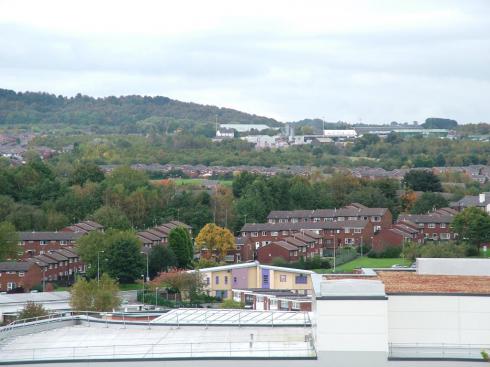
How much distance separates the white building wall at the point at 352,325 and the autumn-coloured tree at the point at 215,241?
44929 millimetres

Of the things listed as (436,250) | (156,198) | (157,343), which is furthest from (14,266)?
(157,343)

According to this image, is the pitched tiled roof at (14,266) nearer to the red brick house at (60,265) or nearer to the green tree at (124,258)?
the red brick house at (60,265)

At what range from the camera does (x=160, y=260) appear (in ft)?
186

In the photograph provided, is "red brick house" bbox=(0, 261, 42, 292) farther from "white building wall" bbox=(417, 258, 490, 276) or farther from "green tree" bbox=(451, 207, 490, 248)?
"white building wall" bbox=(417, 258, 490, 276)

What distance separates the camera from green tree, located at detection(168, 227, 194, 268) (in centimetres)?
5912

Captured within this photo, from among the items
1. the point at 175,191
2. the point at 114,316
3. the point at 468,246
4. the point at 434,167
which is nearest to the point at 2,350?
the point at 114,316

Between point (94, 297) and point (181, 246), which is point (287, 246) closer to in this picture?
point (181, 246)

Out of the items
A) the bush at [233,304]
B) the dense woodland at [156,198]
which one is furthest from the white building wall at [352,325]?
the dense woodland at [156,198]

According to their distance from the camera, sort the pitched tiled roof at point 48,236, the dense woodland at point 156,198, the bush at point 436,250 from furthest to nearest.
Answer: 1. the dense woodland at point 156,198
2. the pitched tiled roof at point 48,236
3. the bush at point 436,250

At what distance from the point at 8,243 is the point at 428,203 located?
31.0 meters

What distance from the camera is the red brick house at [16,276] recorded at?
54.4m

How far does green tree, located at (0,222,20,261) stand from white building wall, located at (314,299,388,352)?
133 feet

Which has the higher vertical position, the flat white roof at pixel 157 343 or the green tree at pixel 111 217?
the flat white roof at pixel 157 343

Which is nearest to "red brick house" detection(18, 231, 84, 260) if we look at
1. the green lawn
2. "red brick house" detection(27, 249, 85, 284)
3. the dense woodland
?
"red brick house" detection(27, 249, 85, 284)
